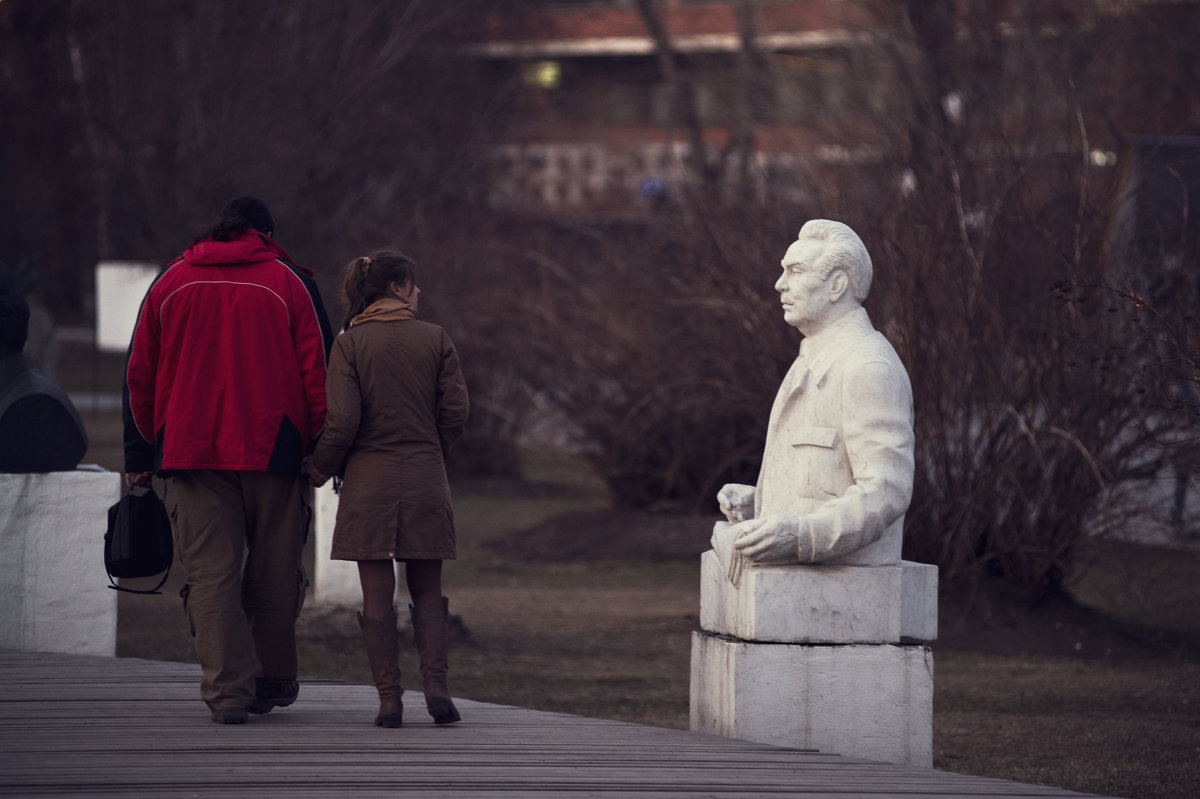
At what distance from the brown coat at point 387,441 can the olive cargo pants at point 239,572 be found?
216 millimetres

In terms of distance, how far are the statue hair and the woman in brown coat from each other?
4.44 ft

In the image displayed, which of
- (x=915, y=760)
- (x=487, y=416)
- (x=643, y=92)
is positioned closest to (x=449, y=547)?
(x=915, y=760)

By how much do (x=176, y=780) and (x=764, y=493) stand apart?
2.33 metres

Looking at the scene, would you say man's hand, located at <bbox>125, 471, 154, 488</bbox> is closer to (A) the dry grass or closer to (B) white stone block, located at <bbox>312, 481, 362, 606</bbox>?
(A) the dry grass

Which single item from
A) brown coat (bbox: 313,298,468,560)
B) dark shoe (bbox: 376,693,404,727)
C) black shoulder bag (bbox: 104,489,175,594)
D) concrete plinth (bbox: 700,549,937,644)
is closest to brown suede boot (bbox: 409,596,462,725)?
dark shoe (bbox: 376,693,404,727)

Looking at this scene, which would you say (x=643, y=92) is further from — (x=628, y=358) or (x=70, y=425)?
(x=70, y=425)

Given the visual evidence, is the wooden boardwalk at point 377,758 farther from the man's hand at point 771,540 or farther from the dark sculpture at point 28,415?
the dark sculpture at point 28,415

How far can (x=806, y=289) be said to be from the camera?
6129 mm

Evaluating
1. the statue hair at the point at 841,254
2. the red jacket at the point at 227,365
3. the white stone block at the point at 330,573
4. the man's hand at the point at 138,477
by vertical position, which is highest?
the statue hair at the point at 841,254

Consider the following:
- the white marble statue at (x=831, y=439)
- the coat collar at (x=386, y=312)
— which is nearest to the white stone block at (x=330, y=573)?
the white marble statue at (x=831, y=439)

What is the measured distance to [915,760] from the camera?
19.7 feet

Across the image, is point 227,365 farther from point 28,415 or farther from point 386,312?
point 28,415

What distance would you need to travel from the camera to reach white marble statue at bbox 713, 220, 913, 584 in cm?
586

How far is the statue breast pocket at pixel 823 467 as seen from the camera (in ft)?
19.7
